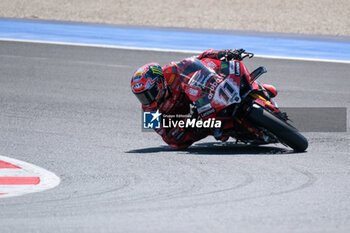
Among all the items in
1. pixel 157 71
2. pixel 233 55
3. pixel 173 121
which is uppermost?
pixel 233 55

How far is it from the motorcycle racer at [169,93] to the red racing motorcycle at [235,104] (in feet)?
0.47

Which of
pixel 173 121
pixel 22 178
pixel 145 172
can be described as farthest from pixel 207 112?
pixel 22 178

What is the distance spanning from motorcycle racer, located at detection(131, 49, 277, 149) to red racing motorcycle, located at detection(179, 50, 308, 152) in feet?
0.47

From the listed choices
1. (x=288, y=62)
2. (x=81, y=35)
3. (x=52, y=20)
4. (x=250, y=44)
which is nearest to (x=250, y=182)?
(x=288, y=62)

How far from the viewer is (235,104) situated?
782cm

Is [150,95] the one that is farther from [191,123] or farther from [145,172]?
[145,172]

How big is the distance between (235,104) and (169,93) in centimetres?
83

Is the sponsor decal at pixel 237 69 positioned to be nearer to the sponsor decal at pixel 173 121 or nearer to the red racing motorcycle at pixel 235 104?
the red racing motorcycle at pixel 235 104

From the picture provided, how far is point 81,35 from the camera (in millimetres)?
20094

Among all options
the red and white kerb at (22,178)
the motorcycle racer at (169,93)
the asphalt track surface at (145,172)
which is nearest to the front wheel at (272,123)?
the asphalt track surface at (145,172)

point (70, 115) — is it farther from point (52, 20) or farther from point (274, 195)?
point (52, 20)

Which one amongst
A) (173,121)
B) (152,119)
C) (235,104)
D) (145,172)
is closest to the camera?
(145,172)

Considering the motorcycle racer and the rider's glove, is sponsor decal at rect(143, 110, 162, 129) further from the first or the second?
the rider's glove

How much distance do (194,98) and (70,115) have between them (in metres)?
3.34
